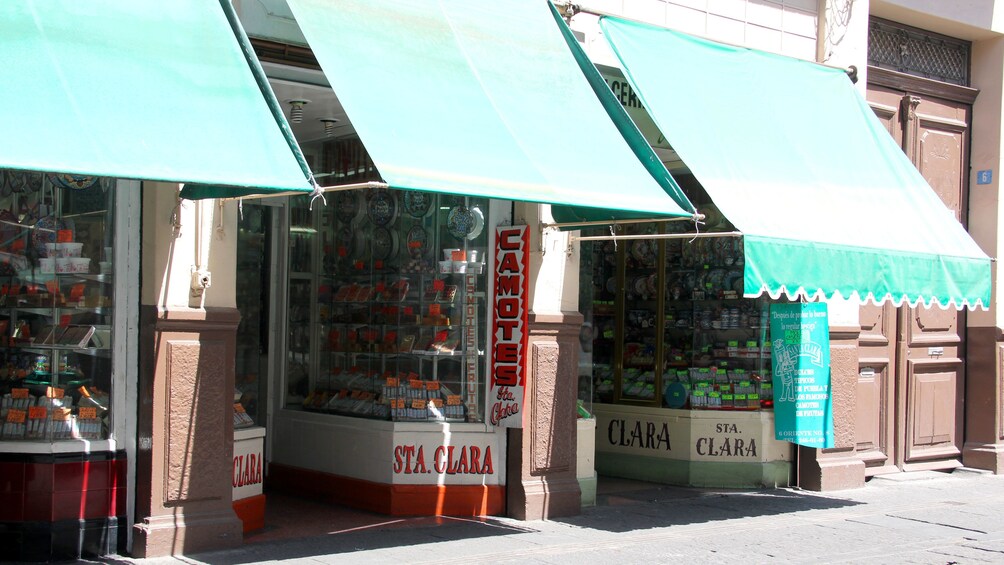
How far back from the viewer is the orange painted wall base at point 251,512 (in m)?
8.09

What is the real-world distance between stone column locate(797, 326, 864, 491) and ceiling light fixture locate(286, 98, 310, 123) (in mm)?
5676

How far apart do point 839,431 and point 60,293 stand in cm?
758

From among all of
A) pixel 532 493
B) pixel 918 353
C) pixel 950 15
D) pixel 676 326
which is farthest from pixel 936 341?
pixel 532 493

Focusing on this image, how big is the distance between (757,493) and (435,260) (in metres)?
4.11

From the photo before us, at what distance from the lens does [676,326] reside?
1156 centimetres

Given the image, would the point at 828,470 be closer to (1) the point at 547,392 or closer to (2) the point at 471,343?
(1) the point at 547,392

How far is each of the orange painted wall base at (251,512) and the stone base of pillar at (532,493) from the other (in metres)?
2.04

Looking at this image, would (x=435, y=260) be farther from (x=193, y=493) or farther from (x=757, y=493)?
(x=757, y=493)

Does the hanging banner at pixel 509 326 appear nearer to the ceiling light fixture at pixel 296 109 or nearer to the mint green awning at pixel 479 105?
the mint green awning at pixel 479 105

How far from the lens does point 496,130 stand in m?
7.32

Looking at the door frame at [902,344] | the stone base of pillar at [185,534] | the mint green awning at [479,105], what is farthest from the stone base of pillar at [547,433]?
the door frame at [902,344]

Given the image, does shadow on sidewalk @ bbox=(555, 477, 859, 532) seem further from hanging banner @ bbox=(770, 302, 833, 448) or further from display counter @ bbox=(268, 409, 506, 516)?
display counter @ bbox=(268, 409, 506, 516)

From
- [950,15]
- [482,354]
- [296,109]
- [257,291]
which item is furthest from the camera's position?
[950,15]

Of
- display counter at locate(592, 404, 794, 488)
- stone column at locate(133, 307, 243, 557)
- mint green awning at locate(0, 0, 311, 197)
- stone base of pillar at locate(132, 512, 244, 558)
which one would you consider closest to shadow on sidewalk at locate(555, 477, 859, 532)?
display counter at locate(592, 404, 794, 488)
